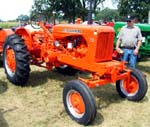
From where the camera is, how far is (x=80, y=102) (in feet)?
15.4

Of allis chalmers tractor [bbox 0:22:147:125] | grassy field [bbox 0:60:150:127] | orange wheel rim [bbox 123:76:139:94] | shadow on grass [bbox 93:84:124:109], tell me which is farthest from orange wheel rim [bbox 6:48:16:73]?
orange wheel rim [bbox 123:76:139:94]

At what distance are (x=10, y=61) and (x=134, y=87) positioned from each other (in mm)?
2524

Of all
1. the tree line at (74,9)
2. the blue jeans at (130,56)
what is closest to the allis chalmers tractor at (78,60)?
the blue jeans at (130,56)

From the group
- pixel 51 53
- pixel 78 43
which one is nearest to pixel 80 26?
pixel 78 43

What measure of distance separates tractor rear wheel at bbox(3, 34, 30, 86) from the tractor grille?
1482mm

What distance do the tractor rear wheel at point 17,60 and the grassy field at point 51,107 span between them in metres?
0.20

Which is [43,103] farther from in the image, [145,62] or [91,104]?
[145,62]

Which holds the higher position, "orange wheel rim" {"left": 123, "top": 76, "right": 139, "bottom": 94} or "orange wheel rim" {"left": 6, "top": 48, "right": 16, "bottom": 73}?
"orange wheel rim" {"left": 6, "top": 48, "right": 16, "bottom": 73}

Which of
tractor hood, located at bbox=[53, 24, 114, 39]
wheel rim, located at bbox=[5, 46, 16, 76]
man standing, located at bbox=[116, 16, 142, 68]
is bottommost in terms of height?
wheel rim, located at bbox=[5, 46, 16, 76]

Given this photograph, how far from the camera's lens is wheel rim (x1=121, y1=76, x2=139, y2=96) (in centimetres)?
550

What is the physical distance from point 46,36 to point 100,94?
153 centimetres

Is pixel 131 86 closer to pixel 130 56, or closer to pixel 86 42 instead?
pixel 86 42

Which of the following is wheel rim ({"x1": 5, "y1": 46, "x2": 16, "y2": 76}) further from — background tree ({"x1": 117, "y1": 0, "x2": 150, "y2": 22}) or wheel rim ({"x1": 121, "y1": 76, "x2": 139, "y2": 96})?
background tree ({"x1": 117, "y1": 0, "x2": 150, "y2": 22})

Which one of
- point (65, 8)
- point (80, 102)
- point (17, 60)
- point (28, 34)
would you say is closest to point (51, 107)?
point (80, 102)
